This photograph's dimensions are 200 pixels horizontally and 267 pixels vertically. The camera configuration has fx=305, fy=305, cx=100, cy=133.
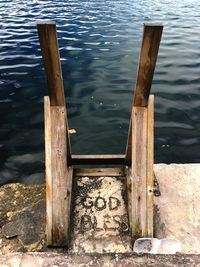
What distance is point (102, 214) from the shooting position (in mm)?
3473

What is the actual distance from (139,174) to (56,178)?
85 centimetres

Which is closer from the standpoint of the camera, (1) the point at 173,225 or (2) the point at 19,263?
(2) the point at 19,263

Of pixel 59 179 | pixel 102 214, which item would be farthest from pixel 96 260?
pixel 102 214

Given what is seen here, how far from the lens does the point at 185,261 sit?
2018 mm

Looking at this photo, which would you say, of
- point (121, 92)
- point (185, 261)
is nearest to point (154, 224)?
point (185, 261)

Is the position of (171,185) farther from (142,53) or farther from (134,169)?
(142,53)

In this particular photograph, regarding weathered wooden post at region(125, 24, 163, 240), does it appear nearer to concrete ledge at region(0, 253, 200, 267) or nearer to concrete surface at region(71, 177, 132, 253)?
concrete surface at region(71, 177, 132, 253)

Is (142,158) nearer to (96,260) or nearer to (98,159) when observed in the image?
(98,159)

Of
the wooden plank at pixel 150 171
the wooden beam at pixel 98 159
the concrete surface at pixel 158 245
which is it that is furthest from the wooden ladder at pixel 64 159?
the wooden beam at pixel 98 159

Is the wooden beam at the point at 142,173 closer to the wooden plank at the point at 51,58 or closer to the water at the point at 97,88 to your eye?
the wooden plank at the point at 51,58

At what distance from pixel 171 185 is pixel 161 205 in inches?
15.1

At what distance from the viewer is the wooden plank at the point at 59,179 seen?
303cm

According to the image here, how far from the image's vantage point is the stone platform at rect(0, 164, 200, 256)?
3.19 m

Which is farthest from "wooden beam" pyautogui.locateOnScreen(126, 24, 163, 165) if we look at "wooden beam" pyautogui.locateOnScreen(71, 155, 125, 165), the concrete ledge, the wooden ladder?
the concrete ledge
